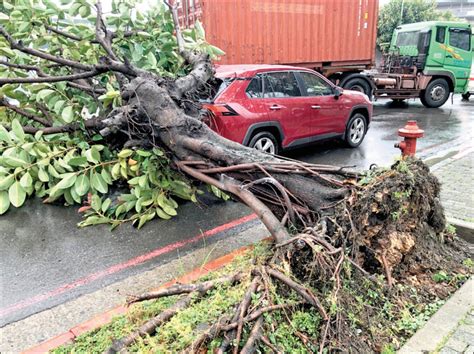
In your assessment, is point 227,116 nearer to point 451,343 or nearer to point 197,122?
point 197,122

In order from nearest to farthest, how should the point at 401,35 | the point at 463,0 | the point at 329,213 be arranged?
the point at 329,213
the point at 401,35
the point at 463,0

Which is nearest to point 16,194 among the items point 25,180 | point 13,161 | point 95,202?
point 25,180

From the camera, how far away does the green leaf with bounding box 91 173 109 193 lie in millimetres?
4684

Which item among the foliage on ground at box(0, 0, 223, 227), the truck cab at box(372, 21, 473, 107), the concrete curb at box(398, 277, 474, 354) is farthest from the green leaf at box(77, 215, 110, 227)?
the truck cab at box(372, 21, 473, 107)

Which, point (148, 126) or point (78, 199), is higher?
point (148, 126)

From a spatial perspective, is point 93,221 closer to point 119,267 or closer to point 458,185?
point 119,267

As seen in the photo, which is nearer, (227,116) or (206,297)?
(206,297)

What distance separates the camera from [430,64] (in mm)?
14695

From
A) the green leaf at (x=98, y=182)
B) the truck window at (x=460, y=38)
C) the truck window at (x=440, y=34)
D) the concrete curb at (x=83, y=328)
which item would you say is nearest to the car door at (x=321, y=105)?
the green leaf at (x=98, y=182)

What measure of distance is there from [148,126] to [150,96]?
0.32 m

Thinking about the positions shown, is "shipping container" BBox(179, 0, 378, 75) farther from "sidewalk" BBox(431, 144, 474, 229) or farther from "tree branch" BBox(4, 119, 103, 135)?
"tree branch" BBox(4, 119, 103, 135)

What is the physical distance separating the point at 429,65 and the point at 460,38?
4.94ft

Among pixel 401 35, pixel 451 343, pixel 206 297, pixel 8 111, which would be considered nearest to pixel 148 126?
pixel 206 297

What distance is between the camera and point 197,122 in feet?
13.9
